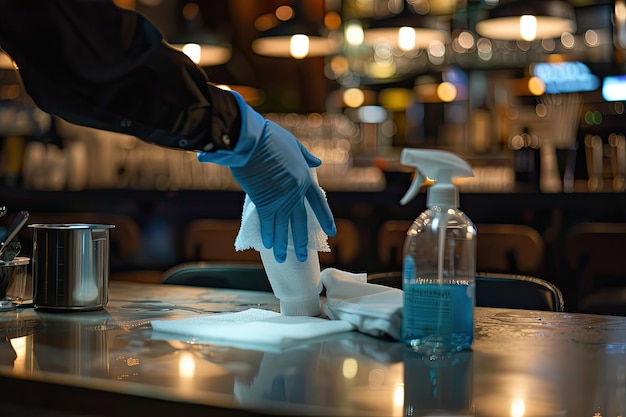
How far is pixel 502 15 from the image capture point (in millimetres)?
4605

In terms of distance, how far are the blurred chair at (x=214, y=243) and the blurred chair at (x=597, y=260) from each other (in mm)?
1352

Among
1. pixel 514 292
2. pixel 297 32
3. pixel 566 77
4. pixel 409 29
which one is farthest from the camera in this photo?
A: pixel 566 77

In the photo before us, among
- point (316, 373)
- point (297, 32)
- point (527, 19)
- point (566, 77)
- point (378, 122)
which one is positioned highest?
point (566, 77)

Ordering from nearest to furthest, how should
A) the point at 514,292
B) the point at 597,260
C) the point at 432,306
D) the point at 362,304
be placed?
the point at 432,306 → the point at 362,304 → the point at 514,292 → the point at 597,260

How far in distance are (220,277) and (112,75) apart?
81 centimetres

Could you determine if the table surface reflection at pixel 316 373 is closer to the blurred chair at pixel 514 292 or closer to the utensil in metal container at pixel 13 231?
the utensil in metal container at pixel 13 231

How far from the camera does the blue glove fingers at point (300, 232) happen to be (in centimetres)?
143

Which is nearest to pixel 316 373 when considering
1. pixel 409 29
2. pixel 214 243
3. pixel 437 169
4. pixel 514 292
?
pixel 437 169

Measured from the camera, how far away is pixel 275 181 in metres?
1.45

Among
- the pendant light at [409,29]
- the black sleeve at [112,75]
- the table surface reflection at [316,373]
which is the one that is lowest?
the table surface reflection at [316,373]

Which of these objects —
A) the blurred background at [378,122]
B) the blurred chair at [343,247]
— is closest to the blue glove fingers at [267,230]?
the blurred background at [378,122]

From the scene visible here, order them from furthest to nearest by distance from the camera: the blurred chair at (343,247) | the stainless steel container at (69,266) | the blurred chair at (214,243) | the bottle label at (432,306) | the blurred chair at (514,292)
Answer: the blurred chair at (343,247) → the blurred chair at (214,243) → the blurred chair at (514,292) → the stainless steel container at (69,266) → the bottle label at (432,306)

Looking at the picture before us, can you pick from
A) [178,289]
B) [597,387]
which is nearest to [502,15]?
[178,289]

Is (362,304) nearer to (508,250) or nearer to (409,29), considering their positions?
(508,250)
